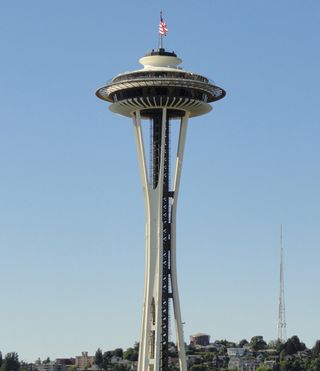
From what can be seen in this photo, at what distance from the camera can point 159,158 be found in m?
138

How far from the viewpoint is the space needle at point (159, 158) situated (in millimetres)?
134375

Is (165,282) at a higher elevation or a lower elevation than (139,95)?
lower

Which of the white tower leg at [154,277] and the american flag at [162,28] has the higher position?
the american flag at [162,28]

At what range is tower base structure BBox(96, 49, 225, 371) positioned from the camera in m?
134

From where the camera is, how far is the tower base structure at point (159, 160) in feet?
441

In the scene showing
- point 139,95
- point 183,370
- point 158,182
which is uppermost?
point 139,95

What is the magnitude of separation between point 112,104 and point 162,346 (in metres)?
24.5

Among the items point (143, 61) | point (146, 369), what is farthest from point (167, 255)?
point (143, 61)

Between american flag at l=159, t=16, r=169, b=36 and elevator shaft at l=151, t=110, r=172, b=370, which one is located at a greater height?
american flag at l=159, t=16, r=169, b=36

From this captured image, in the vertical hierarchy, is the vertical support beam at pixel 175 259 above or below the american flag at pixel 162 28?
below

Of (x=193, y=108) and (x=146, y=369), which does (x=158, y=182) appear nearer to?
(x=193, y=108)

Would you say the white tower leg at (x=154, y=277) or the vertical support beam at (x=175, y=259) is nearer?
the white tower leg at (x=154, y=277)

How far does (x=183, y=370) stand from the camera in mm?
136125

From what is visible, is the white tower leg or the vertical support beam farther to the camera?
the vertical support beam
